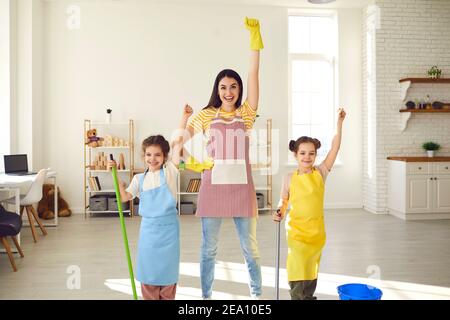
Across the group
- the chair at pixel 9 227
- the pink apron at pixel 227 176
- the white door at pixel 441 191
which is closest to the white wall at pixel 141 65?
the white door at pixel 441 191

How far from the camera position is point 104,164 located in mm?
6469

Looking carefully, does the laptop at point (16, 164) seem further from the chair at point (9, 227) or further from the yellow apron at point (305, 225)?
the yellow apron at point (305, 225)

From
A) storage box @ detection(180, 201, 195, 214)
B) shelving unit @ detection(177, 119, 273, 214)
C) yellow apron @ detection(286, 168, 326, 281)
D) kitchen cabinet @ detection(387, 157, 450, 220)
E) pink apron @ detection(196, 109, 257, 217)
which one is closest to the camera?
yellow apron @ detection(286, 168, 326, 281)

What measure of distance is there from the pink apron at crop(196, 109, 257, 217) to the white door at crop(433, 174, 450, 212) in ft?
14.6

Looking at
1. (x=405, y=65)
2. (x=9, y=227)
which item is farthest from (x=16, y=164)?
(x=405, y=65)

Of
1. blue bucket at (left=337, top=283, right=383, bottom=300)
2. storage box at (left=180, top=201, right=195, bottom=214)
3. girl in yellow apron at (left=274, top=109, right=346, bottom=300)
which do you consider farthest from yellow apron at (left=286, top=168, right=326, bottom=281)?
storage box at (left=180, top=201, right=195, bottom=214)

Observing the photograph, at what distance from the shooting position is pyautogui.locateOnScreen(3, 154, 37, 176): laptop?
5.40 meters

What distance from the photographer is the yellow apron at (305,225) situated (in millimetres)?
2332

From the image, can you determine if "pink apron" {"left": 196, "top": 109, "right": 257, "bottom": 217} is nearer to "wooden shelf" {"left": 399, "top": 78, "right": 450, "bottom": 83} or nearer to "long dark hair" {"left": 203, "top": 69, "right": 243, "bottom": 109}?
"long dark hair" {"left": 203, "top": 69, "right": 243, "bottom": 109}

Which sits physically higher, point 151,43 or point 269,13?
point 269,13

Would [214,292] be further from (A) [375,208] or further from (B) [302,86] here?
(B) [302,86]
